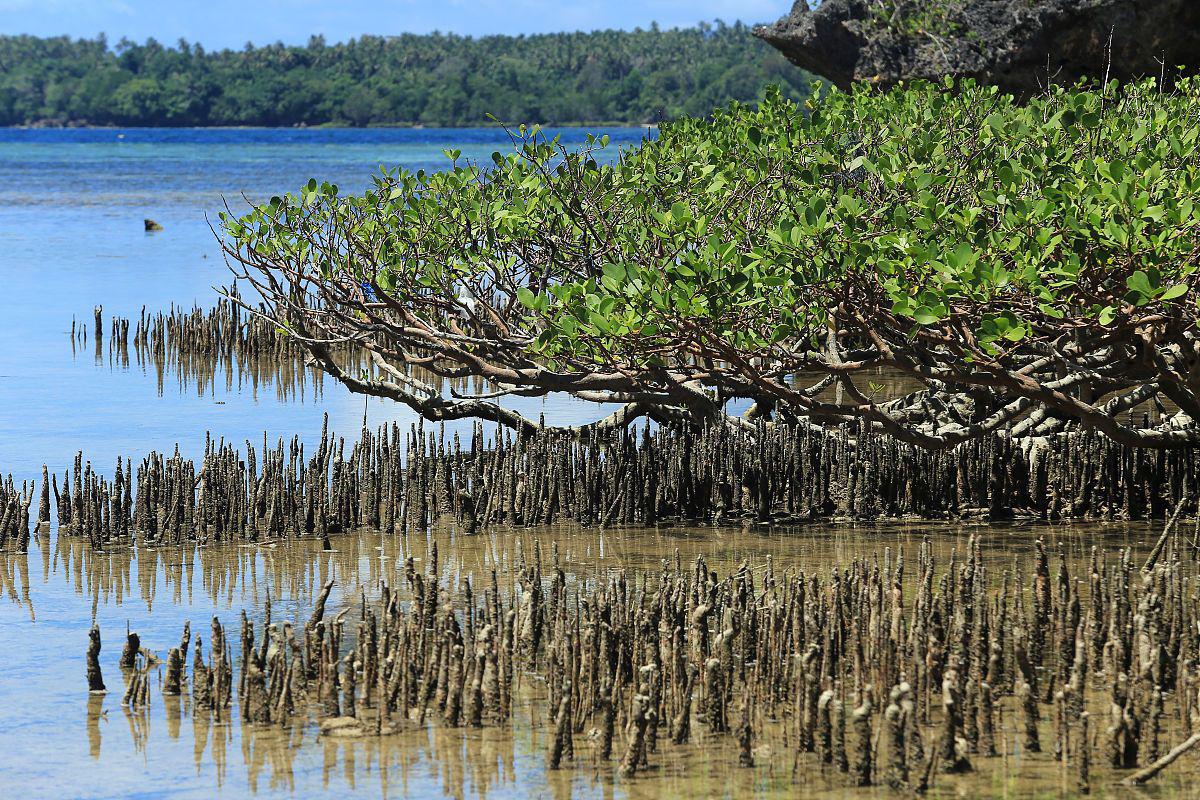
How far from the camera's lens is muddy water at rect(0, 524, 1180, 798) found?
17.9ft

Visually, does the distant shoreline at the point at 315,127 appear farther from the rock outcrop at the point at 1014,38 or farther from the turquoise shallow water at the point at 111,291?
the rock outcrop at the point at 1014,38

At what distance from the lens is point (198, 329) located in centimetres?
1712

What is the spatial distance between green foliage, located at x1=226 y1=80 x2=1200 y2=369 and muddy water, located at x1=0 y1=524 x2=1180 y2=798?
1.10 metres

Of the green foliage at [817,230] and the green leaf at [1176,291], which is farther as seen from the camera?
the green foliage at [817,230]

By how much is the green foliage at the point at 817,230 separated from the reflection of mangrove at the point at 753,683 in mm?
1416

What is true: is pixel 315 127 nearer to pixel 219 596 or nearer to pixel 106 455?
pixel 106 455

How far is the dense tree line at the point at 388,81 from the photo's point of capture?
113625 millimetres

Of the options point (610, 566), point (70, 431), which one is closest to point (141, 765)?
point (610, 566)

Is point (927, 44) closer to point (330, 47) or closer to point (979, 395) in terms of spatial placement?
point (979, 395)

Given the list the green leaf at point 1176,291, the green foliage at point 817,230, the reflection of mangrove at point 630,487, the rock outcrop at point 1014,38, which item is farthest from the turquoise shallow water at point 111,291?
the green leaf at point 1176,291

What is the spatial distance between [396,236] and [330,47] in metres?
136

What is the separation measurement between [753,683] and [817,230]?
2396mm

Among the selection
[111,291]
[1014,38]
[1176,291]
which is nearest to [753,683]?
[1176,291]

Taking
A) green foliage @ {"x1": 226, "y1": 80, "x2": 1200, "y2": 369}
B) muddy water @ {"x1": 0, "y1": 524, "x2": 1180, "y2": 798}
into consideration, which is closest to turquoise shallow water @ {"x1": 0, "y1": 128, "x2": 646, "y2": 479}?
green foliage @ {"x1": 226, "y1": 80, "x2": 1200, "y2": 369}
